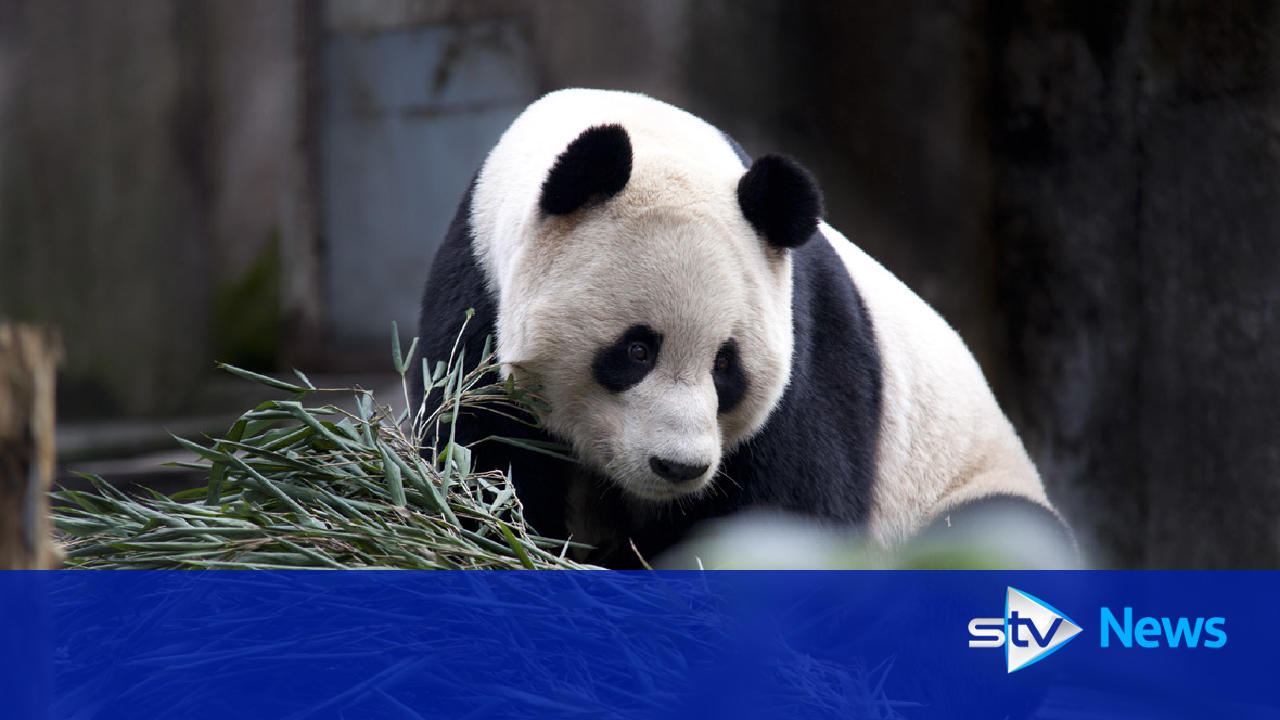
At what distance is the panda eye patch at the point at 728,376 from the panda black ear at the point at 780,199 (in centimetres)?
27

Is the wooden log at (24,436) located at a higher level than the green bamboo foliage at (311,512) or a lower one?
higher

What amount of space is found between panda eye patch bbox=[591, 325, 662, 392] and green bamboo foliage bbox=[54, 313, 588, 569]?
23cm

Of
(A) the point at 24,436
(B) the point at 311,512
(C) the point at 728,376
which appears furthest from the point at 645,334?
(A) the point at 24,436

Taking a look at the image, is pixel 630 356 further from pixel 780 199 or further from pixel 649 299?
pixel 780 199

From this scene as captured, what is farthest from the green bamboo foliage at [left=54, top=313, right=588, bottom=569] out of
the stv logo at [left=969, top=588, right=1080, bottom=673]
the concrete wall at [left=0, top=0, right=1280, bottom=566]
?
the concrete wall at [left=0, top=0, right=1280, bottom=566]

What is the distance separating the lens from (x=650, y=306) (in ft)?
7.39

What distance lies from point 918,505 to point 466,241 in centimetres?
132

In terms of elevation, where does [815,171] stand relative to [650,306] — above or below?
above

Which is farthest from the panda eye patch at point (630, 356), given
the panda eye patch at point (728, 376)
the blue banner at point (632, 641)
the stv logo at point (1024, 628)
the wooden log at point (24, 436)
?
the wooden log at point (24, 436)

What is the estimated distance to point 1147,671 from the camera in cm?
151

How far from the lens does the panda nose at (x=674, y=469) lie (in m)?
2.16

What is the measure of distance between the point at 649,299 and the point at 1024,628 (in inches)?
41.3

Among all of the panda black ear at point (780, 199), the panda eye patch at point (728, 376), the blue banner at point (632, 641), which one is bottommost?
the blue banner at point (632, 641)

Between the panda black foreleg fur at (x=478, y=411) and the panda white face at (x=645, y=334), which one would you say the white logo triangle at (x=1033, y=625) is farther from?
the panda black foreleg fur at (x=478, y=411)
